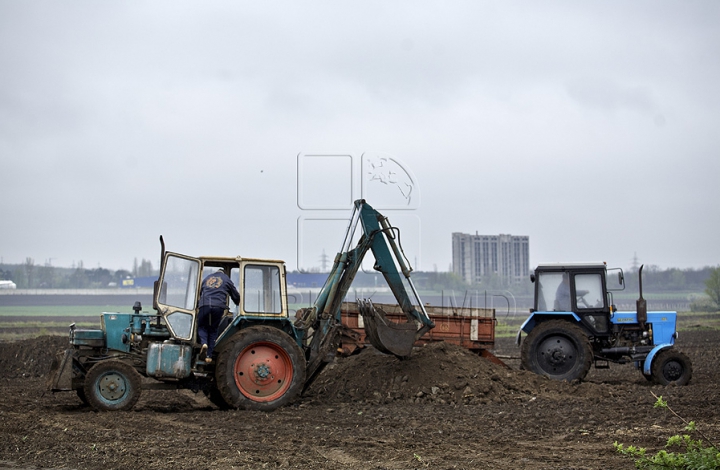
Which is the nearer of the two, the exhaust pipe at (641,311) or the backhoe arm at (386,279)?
the backhoe arm at (386,279)

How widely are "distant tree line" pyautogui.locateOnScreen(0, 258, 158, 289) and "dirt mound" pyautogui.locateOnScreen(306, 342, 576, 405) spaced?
105 metres

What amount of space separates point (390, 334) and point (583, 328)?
4.78 meters

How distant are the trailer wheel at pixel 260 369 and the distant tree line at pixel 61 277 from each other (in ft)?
349

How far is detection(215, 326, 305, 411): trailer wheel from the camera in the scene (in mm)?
11500

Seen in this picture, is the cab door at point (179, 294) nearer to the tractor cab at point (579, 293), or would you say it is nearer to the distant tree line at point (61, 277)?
the tractor cab at point (579, 293)

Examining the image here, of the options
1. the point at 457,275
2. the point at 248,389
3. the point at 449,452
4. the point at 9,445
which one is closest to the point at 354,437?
the point at 449,452

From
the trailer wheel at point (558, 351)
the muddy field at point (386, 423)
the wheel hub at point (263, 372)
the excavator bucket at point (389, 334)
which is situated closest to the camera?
the muddy field at point (386, 423)

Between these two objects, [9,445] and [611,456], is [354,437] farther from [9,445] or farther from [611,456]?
[9,445]

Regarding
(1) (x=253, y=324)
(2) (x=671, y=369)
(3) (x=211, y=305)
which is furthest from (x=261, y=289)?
(2) (x=671, y=369)

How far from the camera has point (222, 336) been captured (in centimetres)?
1172

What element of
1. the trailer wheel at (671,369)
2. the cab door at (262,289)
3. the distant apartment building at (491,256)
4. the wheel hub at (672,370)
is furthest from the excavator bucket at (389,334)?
the distant apartment building at (491,256)

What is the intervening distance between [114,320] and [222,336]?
1.69 meters

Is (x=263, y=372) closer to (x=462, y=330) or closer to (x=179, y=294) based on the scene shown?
(x=179, y=294)

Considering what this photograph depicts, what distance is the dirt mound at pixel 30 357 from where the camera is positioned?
1917 centimetres
